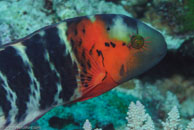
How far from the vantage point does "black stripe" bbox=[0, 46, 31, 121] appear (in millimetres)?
1852

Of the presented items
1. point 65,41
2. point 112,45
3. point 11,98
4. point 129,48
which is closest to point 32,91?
point 11,98

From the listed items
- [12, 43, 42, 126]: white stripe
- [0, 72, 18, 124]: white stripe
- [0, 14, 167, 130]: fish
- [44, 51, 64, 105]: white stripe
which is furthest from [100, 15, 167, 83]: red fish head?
[0, 72, 18, 124]: white stripe

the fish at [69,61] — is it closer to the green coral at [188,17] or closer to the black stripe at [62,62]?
the black stripe at [62,62]

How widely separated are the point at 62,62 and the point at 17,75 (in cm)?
41

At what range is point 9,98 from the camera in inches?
72.1

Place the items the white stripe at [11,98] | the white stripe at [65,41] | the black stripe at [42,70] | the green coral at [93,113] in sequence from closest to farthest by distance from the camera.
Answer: the white stripe at [11,98]
the black stripe at [42,70]
the white stripe at [65,41]
the green coral at [93,113]

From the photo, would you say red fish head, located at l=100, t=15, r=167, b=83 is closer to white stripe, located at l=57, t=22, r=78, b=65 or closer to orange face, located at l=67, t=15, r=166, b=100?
orange face, located at l=67, t=15, r=166, b=100

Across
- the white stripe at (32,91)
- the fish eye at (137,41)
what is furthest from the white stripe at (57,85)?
the fish eye at (137,41)

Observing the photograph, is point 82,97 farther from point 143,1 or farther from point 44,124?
point 143,1

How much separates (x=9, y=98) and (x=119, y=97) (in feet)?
9.19

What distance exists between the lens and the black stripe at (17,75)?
6.07 ft

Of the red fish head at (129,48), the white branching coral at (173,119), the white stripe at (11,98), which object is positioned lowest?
the white branching coral at (173,119)

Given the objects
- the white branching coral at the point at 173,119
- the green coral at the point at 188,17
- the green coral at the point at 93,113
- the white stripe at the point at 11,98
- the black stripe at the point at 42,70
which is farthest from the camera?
the green coral at the point at 188,17

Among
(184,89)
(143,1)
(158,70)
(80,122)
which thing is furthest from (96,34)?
(184,89)
